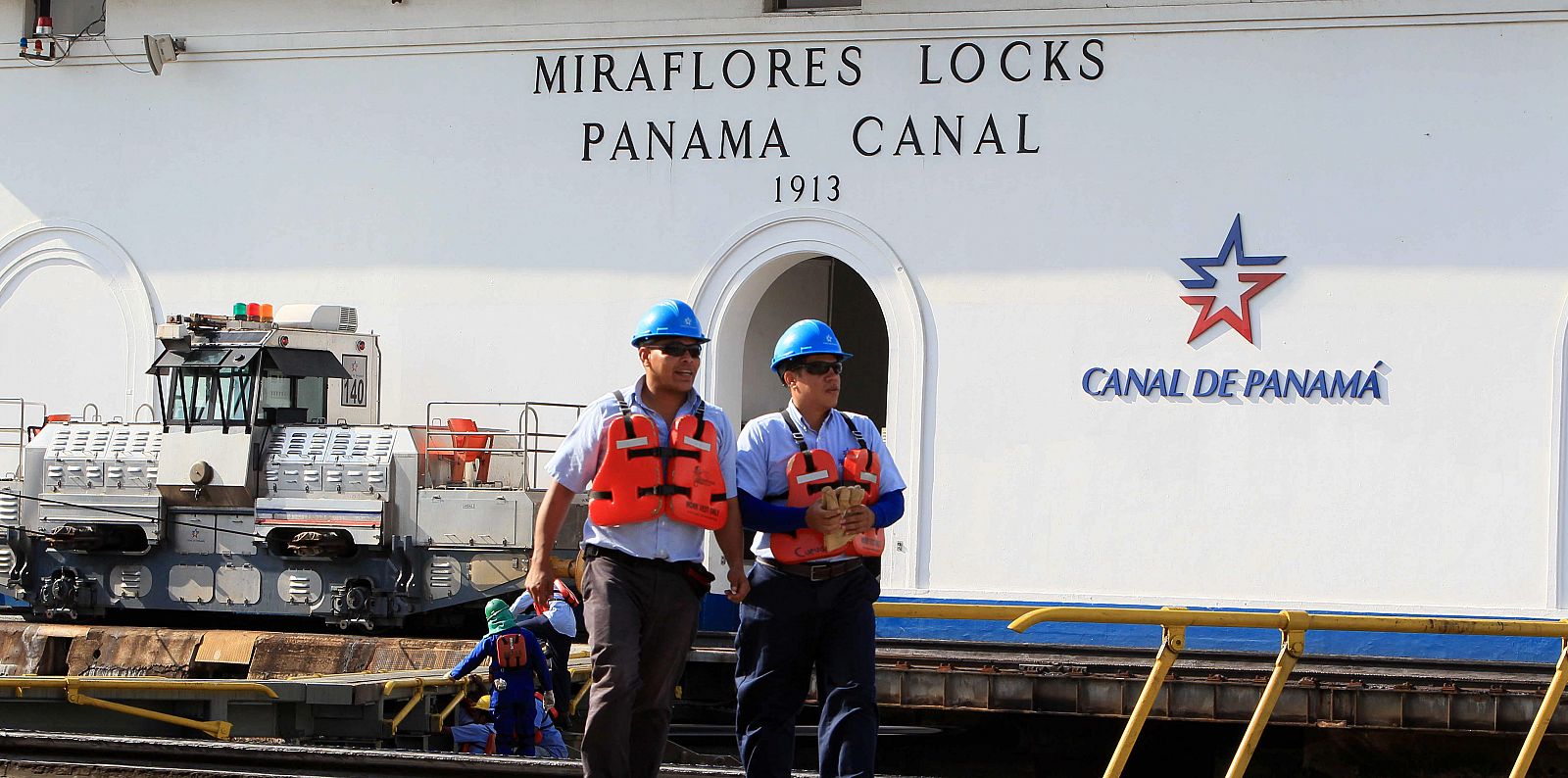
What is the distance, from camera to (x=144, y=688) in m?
11.1

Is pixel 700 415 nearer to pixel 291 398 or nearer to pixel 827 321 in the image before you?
pixel 291 398

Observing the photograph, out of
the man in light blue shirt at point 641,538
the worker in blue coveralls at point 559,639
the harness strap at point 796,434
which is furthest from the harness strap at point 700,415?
the worker in blue coveralls at point 559,639

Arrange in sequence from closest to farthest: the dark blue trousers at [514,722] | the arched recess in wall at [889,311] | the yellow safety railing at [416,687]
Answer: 1. the dark blue trousers at [514,722]
2. the yellow safety railing at [416,687]
3. the arched recess in wall at [889,311]

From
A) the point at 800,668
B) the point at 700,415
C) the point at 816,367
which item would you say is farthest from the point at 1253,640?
the point at 700,415

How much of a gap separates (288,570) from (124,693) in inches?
168

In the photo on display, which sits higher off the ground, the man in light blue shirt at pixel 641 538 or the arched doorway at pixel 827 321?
the arched doorway at pixel 827 321

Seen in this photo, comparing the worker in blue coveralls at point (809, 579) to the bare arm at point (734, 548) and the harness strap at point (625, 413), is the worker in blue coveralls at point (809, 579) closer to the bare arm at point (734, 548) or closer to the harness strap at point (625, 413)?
the bare arm at point (734, 548)

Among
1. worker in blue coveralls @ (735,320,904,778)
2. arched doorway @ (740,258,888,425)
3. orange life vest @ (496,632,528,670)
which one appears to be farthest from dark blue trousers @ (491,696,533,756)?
arched doorway @ (740,258,888,425)

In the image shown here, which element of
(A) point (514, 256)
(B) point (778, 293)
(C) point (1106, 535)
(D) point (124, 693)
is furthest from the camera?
(B) point (778, 293)

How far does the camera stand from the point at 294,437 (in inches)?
608

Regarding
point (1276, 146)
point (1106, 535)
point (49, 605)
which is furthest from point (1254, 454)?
point (49, 605)

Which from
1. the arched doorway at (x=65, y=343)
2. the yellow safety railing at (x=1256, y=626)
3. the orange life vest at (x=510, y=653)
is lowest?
the orange life vest at (x=510, y=653)

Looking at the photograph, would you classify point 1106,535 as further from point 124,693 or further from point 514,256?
point 124,693

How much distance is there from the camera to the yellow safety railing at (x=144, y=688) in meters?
10.7
